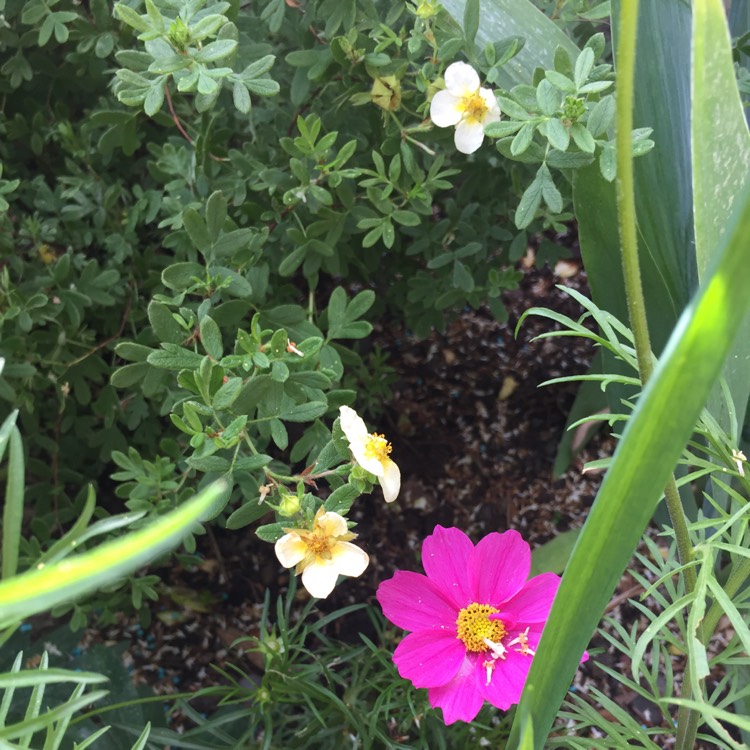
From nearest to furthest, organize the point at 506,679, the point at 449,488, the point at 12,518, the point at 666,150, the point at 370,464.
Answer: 1. the point at 12,518
2. the point at 370,464
3. the point at 506,679
4. the point at 666,150
5. the point at 449,488

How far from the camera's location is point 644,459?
26 cm

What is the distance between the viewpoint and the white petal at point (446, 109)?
560 mm

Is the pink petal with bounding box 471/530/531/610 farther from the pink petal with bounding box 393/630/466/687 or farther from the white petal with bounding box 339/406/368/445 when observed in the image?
the white petal with bounding box 339/406/368/445

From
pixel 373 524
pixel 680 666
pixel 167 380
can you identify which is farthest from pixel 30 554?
pixel 680 666

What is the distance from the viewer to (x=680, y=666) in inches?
40.2

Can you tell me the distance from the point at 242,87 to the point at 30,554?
19.1 inches

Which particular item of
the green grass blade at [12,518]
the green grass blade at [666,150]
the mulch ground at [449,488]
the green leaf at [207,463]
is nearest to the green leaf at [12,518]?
the green grass blade at [12,518]

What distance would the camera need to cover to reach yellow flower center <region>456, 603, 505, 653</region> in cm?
57

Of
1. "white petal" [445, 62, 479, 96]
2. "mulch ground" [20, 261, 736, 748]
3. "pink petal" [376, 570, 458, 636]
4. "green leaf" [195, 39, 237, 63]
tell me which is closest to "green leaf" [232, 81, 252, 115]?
"green leaf" [195, 39, 237, 63]

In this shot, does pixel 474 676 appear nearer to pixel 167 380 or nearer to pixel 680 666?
pixel 167 380

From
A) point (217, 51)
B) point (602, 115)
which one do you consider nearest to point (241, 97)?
point (217, 51)

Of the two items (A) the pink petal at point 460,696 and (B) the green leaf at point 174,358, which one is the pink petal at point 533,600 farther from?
(B) the green leaf at point 174,358

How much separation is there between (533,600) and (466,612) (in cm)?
5

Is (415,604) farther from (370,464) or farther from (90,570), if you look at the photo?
(90,570)
